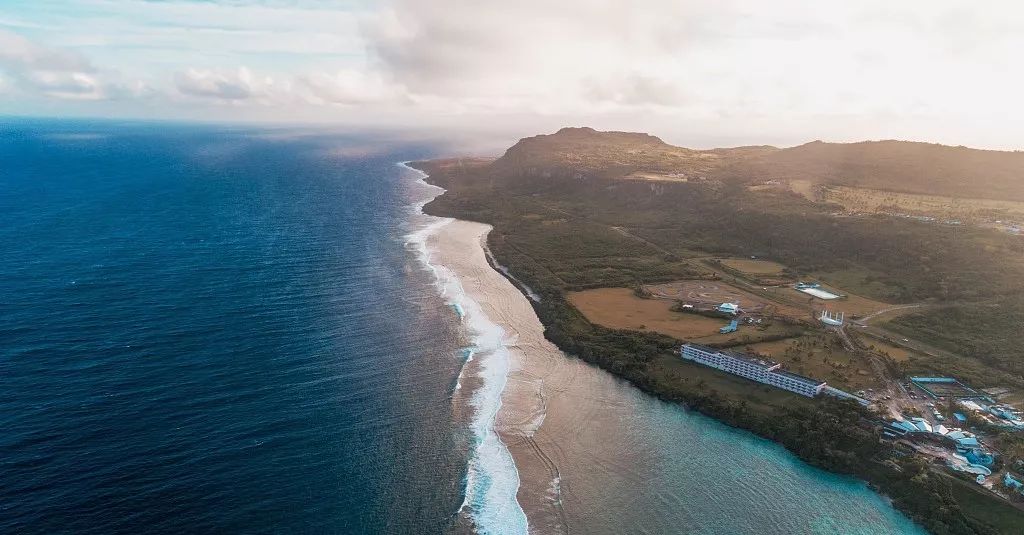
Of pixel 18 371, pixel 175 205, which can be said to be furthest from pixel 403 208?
pixel 18 371

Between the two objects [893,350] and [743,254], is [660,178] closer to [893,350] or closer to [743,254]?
[743,254]

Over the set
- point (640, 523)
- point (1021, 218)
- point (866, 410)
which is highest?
point (1021, 218)

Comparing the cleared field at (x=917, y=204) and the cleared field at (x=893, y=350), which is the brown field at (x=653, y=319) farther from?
the cleared field at (x=917, y=204)

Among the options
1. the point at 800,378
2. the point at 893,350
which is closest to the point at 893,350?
the point at 893,350

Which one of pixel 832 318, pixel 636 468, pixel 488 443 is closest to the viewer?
pixel 636 468

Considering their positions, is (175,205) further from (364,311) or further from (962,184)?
(962,184)

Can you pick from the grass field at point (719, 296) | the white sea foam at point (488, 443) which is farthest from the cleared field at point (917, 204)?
the white sea foam at point (488, 443)

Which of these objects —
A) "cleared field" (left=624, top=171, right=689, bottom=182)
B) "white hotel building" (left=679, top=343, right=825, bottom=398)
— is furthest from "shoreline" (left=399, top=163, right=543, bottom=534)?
"cleared field" (left=624, top=171, right=689, bottom=182)
